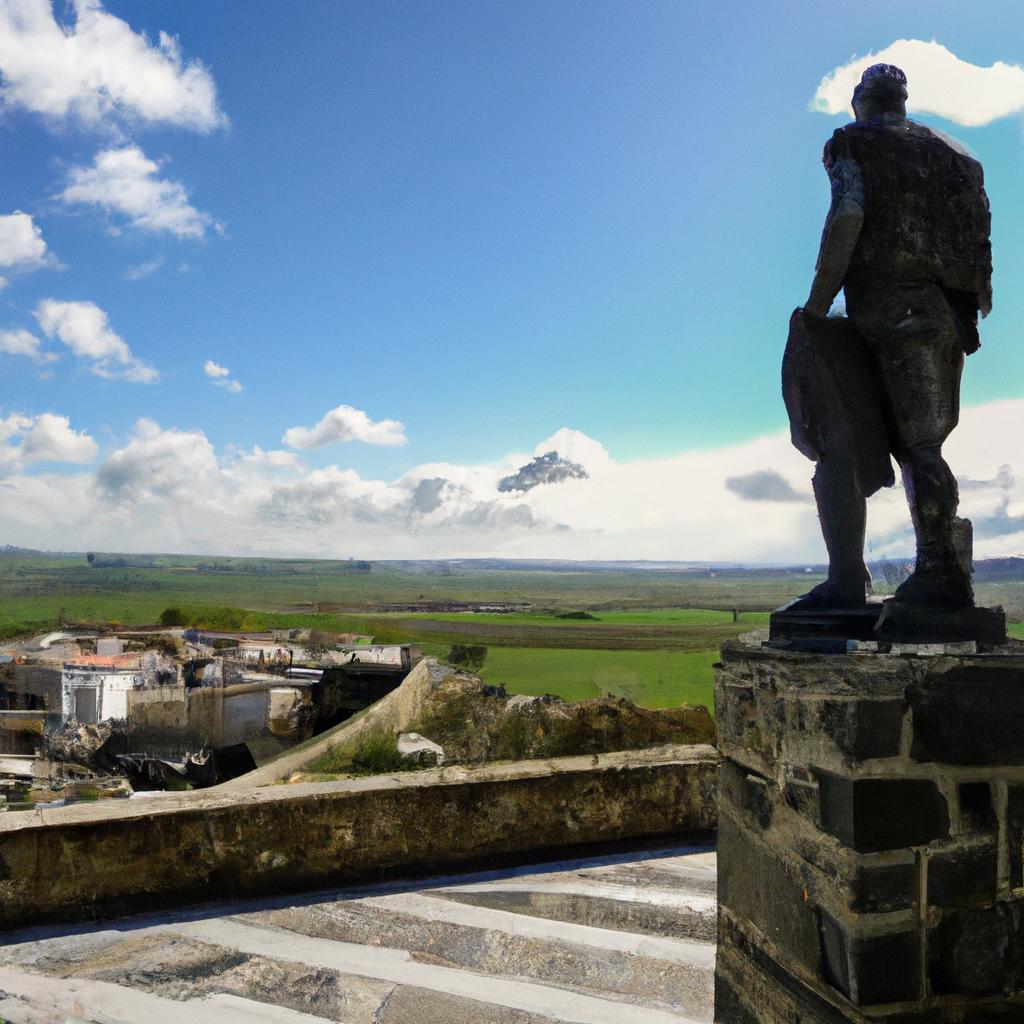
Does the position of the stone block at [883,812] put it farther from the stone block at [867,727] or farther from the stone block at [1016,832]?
the stone block at [1016,832]

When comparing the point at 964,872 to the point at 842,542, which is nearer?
the point at 964,872

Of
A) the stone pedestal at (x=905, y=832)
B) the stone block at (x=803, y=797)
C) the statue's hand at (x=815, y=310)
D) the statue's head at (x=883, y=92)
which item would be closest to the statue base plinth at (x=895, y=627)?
the stone pedestal at (x=905, y=832)

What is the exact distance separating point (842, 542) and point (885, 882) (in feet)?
3.72

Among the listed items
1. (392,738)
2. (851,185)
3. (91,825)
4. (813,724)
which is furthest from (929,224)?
(392,738)

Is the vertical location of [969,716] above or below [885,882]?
above

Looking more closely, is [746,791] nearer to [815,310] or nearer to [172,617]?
[815,310]

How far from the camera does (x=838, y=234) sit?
2537mm

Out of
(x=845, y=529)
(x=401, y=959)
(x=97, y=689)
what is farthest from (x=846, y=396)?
(x=97, y=689)

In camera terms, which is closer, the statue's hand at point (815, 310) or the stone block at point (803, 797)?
the stone block at point (803, 797)

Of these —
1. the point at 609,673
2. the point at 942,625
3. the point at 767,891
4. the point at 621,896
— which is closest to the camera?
the point at 942,625

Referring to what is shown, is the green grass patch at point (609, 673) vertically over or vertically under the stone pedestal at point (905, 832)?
under

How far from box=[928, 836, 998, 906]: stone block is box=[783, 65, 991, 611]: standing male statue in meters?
0.70

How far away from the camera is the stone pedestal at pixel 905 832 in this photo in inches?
77.4

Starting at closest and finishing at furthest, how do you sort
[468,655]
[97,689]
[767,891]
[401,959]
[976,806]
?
[976,806]
[767,891]
[401,959]
[97,689]
[468,655]
